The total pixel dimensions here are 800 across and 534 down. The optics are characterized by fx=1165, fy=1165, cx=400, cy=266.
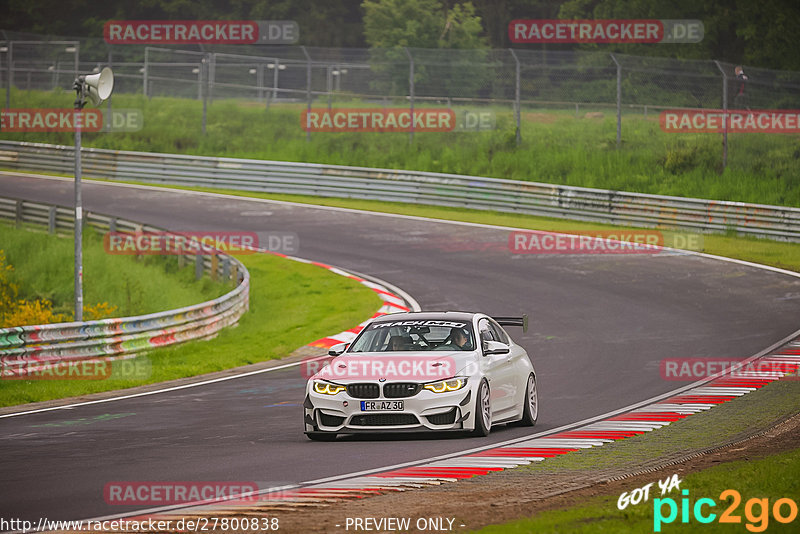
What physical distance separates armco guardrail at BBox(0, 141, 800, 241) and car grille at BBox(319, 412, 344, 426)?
21053mm

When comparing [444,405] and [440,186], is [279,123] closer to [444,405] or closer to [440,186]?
[440,186]

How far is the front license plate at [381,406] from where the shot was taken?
12.1m

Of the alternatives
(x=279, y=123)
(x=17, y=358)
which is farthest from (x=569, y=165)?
(x=17, y=358)

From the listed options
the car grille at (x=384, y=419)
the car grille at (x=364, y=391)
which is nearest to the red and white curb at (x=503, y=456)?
the car grille at (x=384, y=419)

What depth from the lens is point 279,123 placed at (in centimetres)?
4747

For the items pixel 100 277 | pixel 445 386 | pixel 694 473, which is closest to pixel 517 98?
pixel 100 277

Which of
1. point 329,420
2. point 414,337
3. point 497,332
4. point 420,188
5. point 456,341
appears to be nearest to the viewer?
point 329,420

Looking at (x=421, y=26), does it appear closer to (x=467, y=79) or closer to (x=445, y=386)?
(x=467, y=79)

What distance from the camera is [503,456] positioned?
11.3m

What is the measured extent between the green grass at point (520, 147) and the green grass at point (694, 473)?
68.8 ft

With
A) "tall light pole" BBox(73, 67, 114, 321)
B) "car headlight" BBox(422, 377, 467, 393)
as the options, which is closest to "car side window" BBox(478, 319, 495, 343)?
"car headlight" BBox(422, 377, 467, 393)

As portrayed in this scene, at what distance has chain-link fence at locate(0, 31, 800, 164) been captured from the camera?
3588cm

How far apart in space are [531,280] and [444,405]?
563 inches

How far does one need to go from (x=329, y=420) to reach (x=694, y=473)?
4.07m
